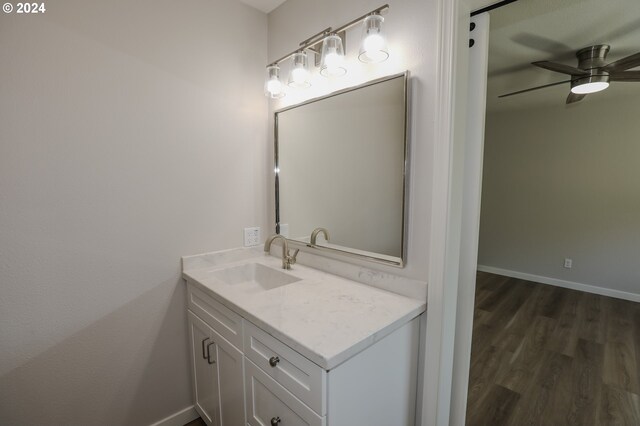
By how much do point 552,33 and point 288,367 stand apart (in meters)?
2.70

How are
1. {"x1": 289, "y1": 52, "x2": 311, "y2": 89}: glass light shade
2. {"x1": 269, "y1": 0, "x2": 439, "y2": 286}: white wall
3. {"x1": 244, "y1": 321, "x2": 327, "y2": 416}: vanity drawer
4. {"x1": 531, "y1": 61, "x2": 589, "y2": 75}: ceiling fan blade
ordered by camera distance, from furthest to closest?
{"x1": 531, "y1": 61, "x2": 589, "y2": 75}: ceiling fan blade, {"x1": 289, "y1": 52, "x2": 311, "y2": 89}: glass light shade, {"x1": 269, "y1": 0, "x2": 439, "y2": 286}: white wall, {"x1": 244, "y1": 321, "x2": 327, "y2": 416}: vanity drawer

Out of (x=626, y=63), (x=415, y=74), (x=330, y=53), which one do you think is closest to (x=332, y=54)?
(x=330, y=53)

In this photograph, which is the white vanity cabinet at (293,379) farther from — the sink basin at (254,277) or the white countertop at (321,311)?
the sink basin at (254,277)

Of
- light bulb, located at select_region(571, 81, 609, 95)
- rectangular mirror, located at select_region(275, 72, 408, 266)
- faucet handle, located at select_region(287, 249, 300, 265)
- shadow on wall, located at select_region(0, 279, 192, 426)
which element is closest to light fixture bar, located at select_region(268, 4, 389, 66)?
rectangular mirror, located at select_region(275, 72, 408, 266)

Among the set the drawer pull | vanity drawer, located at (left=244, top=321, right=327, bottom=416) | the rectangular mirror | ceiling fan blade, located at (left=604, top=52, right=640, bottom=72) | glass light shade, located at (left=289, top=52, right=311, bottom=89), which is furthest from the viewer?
ceiling fan blade, located at (left=604, top=52, right=640, bottom=72)

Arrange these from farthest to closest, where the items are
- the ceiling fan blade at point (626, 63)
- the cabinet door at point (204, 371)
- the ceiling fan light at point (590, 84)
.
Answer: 1. the ceiling fan light at point (590, 84)
2. the ceiling fan blade at point (626, 63)
3. the cabinet door at point (204, 371)

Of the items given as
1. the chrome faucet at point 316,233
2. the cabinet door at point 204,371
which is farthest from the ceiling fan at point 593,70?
the cabinet door at point 204,371

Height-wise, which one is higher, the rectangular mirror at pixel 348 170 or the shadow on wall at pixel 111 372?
the rectangular mirror at pixel 348 170

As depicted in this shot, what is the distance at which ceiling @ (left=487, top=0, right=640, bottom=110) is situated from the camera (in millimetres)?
1697

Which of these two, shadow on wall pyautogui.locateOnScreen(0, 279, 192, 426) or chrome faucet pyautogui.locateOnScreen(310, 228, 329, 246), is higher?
chrome faucet pyautogui.locateOnScreen(310, 228, 329, 246)

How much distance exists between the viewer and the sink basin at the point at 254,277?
1615mm

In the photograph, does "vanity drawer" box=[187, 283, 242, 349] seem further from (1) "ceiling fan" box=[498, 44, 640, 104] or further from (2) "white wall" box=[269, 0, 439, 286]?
(1) "ceiling fan" box=[498, 44, 640, 104]

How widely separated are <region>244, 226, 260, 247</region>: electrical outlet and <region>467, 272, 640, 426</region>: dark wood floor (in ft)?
5.45

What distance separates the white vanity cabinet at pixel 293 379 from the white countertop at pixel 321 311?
35 millimetres
